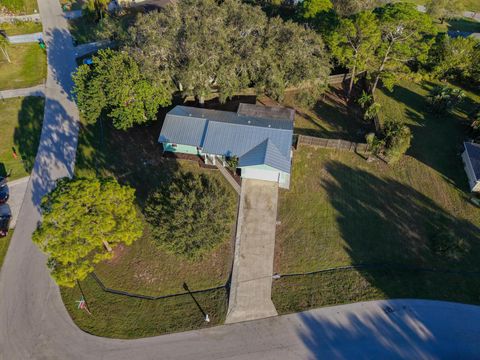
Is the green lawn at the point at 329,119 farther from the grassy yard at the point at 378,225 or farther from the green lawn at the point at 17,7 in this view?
the green lawn at the point at 17,7

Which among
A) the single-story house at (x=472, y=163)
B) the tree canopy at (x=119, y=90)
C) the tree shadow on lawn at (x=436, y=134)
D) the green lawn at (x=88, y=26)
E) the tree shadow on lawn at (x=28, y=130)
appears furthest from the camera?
the green lawn at (x=88, y=26)

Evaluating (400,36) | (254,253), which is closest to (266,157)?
(254,253)

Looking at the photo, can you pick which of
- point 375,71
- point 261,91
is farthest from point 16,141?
point 375,71

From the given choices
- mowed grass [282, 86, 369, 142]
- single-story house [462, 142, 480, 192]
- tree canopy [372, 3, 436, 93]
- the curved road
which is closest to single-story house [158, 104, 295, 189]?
mowed grass [282, 86, 369, 142]

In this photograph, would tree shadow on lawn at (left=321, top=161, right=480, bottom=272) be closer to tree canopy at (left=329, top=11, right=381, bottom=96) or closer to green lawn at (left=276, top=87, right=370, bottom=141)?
green lawn at (left=276, top=87, right=370, bottom=141)

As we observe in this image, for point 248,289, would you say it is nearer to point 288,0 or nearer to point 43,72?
point 43,72

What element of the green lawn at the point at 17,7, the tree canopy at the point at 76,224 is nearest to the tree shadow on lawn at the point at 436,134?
the tree canopy at the point at 76,224

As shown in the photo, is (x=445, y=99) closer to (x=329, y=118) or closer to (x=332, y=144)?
(x=329, y=118)
